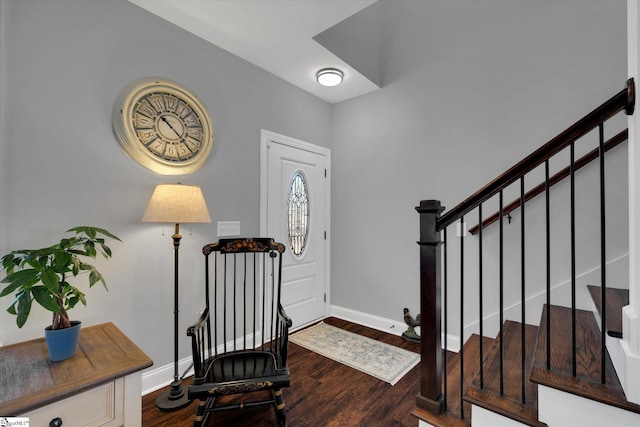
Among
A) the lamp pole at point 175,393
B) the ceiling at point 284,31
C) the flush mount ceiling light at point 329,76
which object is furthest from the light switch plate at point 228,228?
the flush mount ceiling light at point 329,76

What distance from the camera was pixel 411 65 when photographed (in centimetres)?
301

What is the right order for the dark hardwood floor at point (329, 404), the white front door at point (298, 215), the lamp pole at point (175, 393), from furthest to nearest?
the white front door at point (298, 215), the lamp pole at point (175, 393), the dark hardwood floor at point (329, 404)

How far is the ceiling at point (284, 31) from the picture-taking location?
2018 mm

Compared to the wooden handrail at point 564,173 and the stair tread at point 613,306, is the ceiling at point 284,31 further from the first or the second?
the stair tread at point 613,306

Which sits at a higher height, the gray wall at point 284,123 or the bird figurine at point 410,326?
the gray wall at point 284,123

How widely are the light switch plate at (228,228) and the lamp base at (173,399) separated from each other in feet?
3.65

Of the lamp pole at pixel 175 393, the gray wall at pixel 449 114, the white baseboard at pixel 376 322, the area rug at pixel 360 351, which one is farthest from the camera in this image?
the white baseboard at pixel 376 322

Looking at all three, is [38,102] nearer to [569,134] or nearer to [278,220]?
[278,220]

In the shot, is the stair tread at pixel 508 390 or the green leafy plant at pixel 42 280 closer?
the green leafy plant at pixel 42 280

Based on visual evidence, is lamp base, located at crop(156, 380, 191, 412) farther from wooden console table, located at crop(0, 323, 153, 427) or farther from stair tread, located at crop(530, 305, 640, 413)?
stair tread, located at crop(530, 305, 640, 413)

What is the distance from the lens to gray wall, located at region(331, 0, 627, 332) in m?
2.20

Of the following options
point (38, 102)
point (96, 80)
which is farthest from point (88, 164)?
point (96, 80)

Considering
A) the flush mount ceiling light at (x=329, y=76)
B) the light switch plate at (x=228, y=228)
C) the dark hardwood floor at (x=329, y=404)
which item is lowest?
the dark hardwood floor at (x=329, y=404)

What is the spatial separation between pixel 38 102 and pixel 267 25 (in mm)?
1535
